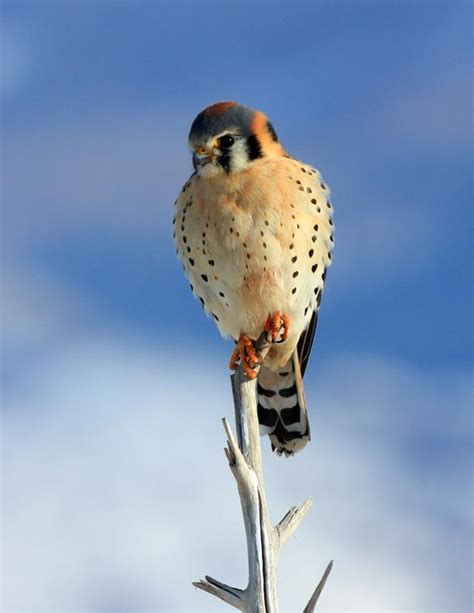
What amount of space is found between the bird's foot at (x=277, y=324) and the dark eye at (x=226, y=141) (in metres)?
1.17

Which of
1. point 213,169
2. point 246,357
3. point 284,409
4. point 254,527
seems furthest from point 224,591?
point 213,169

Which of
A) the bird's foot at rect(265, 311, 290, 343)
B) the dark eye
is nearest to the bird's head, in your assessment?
the dark eye

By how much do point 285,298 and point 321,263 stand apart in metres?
0.37

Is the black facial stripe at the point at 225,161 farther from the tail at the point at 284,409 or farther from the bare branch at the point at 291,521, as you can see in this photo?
Result: the bare branch at the point at 291,521

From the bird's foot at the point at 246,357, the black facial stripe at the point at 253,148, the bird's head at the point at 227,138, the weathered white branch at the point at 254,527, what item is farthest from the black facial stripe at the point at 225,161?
the weathered white branch at the point at 254,527

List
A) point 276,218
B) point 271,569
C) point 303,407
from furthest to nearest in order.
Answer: point 303,407
point 276,218
point 271,569

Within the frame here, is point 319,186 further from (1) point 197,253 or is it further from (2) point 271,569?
(2) point 271,569

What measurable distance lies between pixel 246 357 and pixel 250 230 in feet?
2.93

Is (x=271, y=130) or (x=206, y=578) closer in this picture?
(x=206, y=578)

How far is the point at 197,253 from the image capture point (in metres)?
6.71

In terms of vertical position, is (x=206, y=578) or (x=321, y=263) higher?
(x=321, y=263)

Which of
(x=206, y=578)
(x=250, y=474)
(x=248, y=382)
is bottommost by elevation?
(x=206, y=578)

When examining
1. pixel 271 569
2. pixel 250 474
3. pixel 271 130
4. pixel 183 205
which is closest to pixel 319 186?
pixel 271 130

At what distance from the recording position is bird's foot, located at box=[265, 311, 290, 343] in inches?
269
